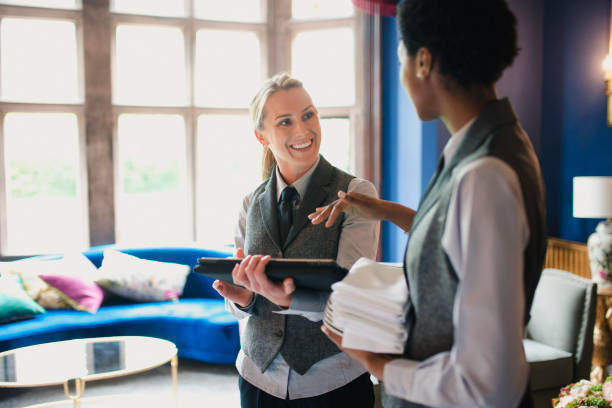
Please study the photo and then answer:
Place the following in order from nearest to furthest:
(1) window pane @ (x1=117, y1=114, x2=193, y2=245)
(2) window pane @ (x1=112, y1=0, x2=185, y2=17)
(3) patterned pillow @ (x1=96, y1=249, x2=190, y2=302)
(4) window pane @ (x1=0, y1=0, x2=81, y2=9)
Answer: (3) patterned pillow @ (x1=96, y1=249, x2=190, y2=302) → (4) window pane @ (x1=0, y1=0, x2=81, y2=9) → (2) window pane @ (x1=112, y1=0, x2=185, y2=17) → (1) window pane @ (x1=117, y1=114, x2=193, y2=245)

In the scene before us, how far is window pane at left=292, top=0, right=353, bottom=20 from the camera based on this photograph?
4.78m

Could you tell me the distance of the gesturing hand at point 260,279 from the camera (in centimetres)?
107

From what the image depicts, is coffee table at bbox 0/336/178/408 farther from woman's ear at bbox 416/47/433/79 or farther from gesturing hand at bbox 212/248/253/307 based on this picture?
woman's ear at bbox 416/47/433/79

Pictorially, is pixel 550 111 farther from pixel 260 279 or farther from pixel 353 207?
pixel 260 279

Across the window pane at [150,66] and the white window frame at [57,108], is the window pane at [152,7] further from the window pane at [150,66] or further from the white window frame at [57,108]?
the white window frame at [57,108]

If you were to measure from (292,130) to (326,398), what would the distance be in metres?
0.70

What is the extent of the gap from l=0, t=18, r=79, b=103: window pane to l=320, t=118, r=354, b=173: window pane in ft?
7.21

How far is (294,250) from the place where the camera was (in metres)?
1.36

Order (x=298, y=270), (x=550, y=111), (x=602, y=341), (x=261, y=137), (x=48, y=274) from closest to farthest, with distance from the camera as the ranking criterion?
(x=298, y=270)
(x=261, y=137)
(x=602, y=341)
(x=48, y=274)
(x=550, y=111)

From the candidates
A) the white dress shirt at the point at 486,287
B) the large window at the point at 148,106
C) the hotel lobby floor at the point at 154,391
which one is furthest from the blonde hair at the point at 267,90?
the large window at the point at 148,106

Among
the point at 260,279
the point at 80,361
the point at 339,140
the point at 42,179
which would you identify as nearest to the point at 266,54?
the point at 339,140

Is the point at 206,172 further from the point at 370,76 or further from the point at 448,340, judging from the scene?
the point at 448,340

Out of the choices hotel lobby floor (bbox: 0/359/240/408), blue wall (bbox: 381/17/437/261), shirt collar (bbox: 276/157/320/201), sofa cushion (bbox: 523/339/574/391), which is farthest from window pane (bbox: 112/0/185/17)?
sofa cushion (bbox: 523/339/574/391)

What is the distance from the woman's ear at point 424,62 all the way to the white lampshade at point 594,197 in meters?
3.26
